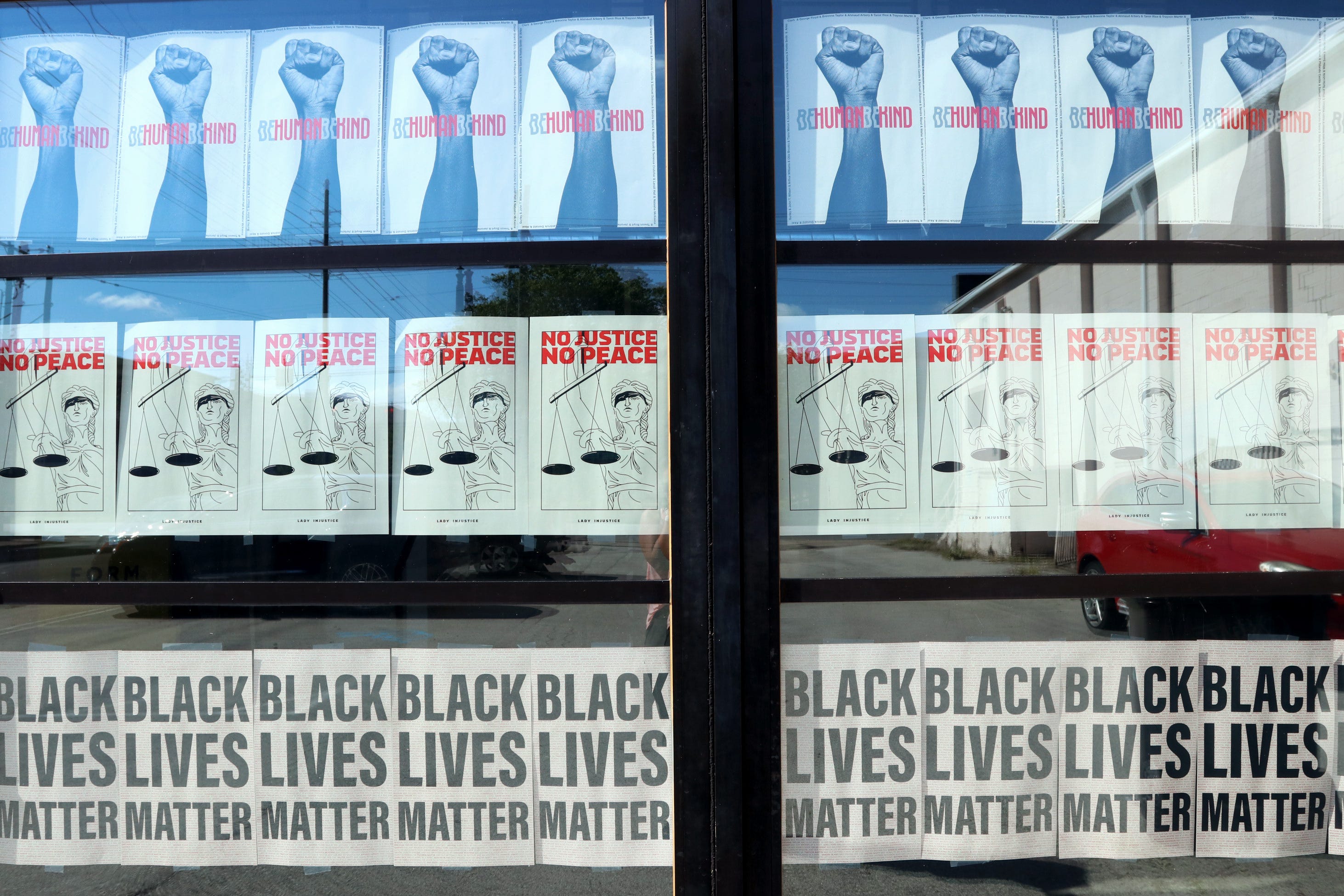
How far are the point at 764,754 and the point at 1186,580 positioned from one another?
1503mm

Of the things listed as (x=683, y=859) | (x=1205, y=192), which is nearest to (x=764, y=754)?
(x=683, y=859)

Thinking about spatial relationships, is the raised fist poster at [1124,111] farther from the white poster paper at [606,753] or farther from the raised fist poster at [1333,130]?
the white poster paper at [606,753]

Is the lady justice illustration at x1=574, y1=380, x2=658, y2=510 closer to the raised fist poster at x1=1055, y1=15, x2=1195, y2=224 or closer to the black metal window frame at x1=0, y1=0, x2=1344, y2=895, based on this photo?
the black metal window frame at x1=0, y1=0, x2=1344, y2=895

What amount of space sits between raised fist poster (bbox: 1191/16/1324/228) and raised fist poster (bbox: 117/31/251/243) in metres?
3.32

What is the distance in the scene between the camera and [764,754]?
256cm

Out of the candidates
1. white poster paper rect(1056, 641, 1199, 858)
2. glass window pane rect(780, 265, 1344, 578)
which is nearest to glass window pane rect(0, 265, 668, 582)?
glass window pane rect(780, 265, 1344, 578)

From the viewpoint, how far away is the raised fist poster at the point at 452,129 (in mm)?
2703

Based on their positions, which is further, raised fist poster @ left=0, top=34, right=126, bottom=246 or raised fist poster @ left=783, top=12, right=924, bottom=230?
raised fist poster @ left=0, top=34, right=126, bottom=246

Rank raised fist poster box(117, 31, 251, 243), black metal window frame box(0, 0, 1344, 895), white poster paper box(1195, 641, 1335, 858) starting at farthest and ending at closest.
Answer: raised fist poster box(117, 31, 251, 243), white poster paper box(1195, 641, 1335, 858), black metal window frame box(0, 0, 1344, 895)

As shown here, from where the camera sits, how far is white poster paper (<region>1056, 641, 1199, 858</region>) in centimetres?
264

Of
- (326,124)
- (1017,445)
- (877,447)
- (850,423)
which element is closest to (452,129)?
(326,124)

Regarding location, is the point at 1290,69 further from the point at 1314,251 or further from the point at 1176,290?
the point at 1176,290

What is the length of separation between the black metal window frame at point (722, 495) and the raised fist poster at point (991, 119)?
15 centimetres

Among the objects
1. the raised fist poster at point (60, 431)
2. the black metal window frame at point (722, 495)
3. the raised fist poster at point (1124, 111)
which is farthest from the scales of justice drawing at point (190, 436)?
the raised fist poster at point (1124, 111)
